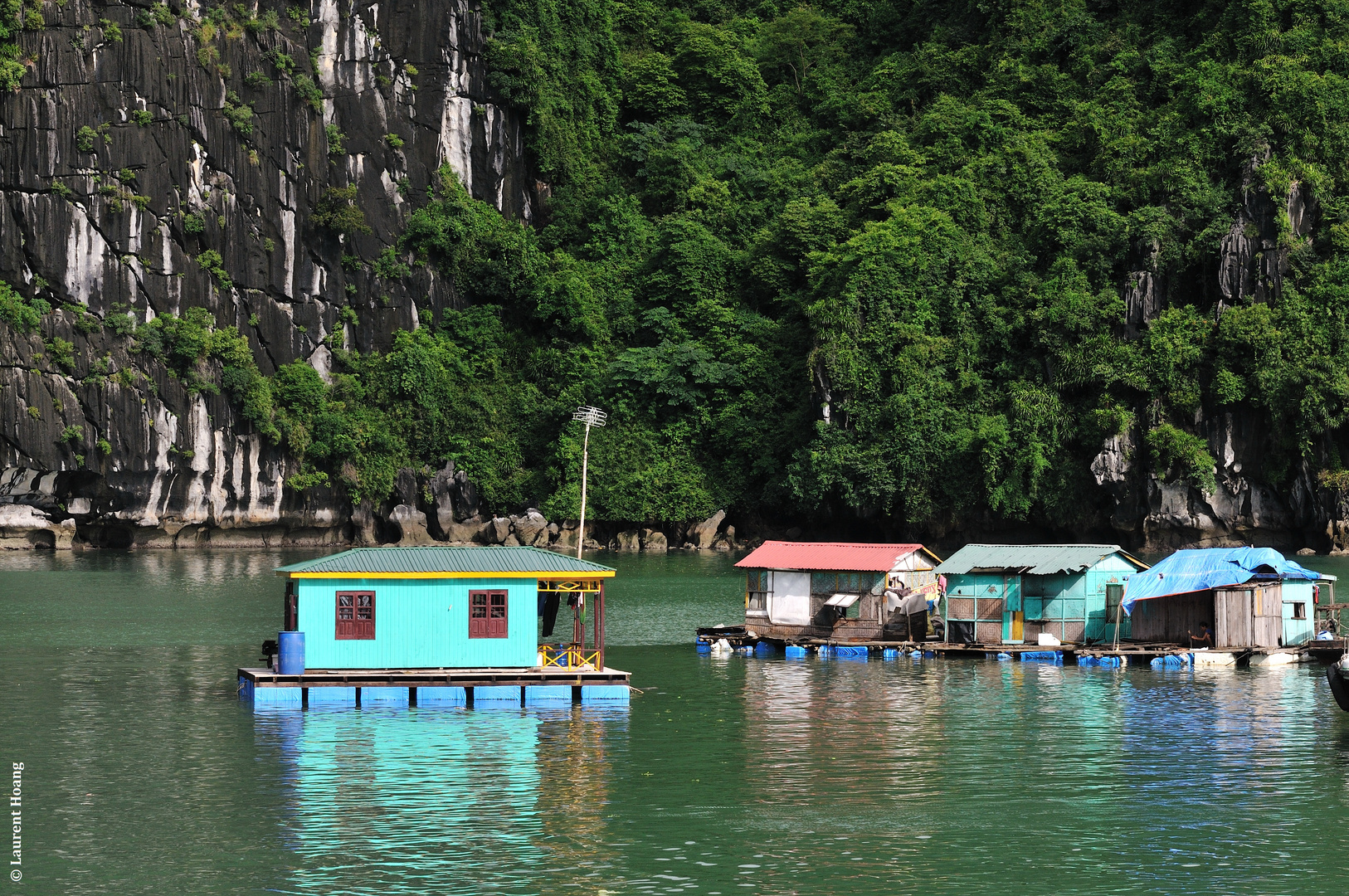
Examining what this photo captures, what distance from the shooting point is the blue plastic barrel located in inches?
1328

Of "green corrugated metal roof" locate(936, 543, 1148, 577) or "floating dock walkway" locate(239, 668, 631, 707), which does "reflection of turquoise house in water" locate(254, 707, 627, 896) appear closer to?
"floating dock walkway" locate(239, 668, 631, 707)

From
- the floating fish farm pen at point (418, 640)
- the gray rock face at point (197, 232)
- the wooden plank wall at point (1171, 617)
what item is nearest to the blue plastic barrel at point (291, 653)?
the floating fish farm pen at point (418, 640)

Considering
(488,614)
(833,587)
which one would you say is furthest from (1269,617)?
(488,614)

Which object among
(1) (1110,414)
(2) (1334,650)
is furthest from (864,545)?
(1) (1110,414)

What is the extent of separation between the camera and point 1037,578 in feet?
145

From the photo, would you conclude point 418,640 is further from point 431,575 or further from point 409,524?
point 409,524

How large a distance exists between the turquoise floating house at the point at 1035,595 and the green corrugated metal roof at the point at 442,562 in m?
13.6

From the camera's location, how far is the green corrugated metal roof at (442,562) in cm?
3428

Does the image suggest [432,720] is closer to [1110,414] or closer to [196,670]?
[196,670]

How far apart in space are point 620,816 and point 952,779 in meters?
6.30

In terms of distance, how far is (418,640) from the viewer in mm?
34312

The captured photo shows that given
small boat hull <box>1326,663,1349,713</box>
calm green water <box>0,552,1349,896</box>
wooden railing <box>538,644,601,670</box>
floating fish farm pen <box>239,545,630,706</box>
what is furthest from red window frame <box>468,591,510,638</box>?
small boat hull <box>1326,663,1349,713</box>

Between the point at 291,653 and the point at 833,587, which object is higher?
the point at 833,587

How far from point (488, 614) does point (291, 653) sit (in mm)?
4255
